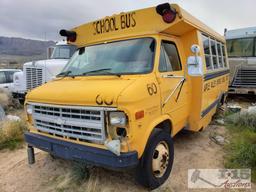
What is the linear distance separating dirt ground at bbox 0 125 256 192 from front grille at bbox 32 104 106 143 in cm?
89

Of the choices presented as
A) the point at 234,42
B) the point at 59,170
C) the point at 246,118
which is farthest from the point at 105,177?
the point at 234,42

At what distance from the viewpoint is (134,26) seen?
433cm

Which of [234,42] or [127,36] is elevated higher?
[234,42]

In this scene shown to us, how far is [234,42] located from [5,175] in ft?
37.2

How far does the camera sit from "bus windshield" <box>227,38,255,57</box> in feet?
38.3

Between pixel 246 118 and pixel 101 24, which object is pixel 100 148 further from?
pixel 246 118

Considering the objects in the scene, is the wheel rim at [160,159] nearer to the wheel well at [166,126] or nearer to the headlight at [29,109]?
the wheel well at [166,126]

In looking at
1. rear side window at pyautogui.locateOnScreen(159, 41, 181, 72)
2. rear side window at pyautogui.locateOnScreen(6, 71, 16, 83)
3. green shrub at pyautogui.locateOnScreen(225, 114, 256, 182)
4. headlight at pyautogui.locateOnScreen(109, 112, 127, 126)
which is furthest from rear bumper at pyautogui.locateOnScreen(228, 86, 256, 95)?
rear side window at pyautogui.locateOnScreen(6, 71, 16, 83)

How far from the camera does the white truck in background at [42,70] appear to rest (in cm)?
942

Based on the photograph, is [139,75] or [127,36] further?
[127,36]

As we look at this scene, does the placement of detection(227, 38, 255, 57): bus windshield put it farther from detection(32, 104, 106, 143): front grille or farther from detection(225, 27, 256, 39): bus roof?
detection(32, 104, 106, 143): front grille

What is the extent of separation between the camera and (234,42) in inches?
477

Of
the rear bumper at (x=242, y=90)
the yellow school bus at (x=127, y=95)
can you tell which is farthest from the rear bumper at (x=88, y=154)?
the rear bumper at (x=242, y=90)

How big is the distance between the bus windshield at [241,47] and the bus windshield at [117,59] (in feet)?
30.9
